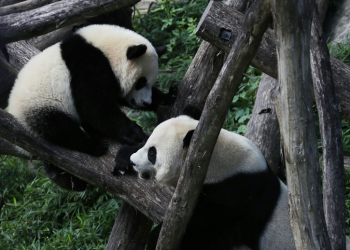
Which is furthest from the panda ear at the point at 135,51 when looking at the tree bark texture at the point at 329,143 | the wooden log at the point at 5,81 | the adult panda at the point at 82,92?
the wooden log at the point at 5,81

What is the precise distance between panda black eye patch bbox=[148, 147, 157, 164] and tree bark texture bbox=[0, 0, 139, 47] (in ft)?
4.19

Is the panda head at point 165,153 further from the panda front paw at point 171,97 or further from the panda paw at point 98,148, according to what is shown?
the panda front paw at point 171,97

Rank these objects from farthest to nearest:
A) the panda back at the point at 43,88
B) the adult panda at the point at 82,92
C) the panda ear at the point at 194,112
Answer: the panda back at the point at 43,88 → the adult panda at the point at 82,92 → the panda ear at the point at 194,112

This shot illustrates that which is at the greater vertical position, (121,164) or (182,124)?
(182,124)

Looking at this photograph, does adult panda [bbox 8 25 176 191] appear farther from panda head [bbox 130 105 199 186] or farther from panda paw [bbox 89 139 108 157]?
panda head [bbox 130 105 199 186]

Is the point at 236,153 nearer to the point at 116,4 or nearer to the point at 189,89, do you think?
the point at 189,89

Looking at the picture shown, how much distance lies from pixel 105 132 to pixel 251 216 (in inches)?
57.4

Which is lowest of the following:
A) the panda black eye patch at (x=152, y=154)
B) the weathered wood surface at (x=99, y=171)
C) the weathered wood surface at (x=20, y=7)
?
the weathered wood surface at (x=20, y=7)

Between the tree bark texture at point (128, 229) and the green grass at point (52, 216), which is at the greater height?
the tree bark texture at point (128, 229)

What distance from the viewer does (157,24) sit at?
7.84 metres

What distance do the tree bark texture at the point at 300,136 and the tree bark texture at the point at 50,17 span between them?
2001 millimetres

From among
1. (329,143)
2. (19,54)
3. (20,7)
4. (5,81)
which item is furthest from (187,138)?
(20,7)

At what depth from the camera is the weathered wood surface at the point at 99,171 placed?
3.29 meters

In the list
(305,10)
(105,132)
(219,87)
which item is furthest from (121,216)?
(305,10)
